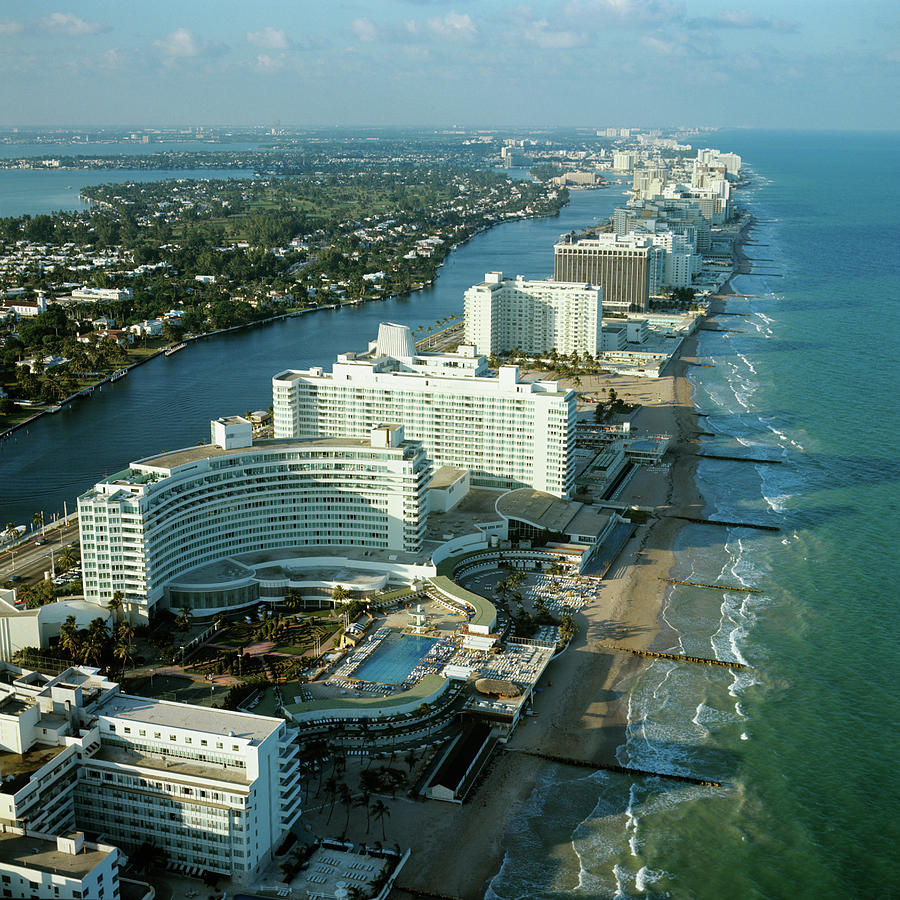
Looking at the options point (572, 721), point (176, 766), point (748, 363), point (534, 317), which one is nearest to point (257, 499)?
point (572, 721)

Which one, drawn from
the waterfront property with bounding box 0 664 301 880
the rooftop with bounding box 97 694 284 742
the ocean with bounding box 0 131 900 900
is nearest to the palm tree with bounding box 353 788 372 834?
the waterfront property with bounding box 0 664 301 880

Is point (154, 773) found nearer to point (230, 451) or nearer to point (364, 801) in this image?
point (364, 801)

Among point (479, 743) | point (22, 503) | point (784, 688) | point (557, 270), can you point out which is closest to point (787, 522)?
point (784, 688)

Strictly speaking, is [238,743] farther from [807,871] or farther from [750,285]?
[750,285]

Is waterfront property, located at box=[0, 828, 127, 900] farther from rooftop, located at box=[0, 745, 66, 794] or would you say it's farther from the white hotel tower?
the white hotel tower

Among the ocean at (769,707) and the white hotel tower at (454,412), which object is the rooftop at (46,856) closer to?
the ocean at (769,707)

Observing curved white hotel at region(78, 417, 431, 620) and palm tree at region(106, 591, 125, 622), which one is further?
curved white hotel at region(78, 417, 431, 620)
